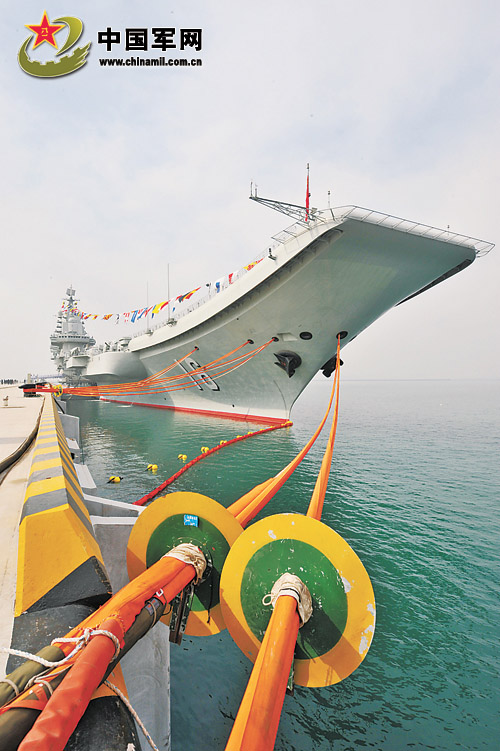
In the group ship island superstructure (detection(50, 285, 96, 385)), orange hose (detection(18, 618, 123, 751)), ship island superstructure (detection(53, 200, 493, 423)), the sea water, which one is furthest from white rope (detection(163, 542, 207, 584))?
ship island superstructure (detection(50, 285, 96, 385))

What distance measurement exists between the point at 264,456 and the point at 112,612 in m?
12.2

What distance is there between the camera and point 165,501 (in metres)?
3.03

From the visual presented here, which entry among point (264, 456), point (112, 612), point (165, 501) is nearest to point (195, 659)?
point (165, 501)

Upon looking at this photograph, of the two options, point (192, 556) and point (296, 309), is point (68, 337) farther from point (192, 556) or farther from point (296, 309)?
point (192, 556)

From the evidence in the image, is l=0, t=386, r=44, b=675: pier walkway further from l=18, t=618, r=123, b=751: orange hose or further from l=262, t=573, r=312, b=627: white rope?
l=262, t=573, r=312, b=627: white rope

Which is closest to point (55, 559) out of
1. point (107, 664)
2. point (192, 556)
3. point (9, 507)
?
point (192, 556)

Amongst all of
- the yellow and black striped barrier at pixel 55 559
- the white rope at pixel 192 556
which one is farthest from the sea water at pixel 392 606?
the yellow and black striped barrier at pixel 55 559

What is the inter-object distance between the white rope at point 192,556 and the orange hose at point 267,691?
2.83 ft

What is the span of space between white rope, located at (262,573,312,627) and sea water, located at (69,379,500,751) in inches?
87.9

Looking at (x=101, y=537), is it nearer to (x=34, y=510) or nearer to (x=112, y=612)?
(x=34, y=510)

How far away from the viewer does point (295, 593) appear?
2107mm

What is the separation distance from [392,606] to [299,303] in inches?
481

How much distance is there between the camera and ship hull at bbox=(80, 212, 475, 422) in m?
12.8

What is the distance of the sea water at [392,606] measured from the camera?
3398 mm
